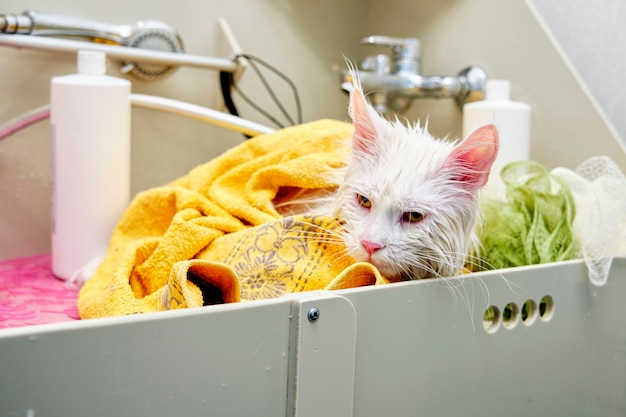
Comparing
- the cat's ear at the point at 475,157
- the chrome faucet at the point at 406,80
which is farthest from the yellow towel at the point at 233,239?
the chrome faucet at the point at 406,80

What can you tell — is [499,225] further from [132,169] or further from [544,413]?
[132,169]

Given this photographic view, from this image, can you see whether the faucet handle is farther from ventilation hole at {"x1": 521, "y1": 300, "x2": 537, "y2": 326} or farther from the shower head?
ventilation hole at {"x1": 521, "y1": 300, "x2": 537, "y2": 326}

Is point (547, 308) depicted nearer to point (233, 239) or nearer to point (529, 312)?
point (529, 312)

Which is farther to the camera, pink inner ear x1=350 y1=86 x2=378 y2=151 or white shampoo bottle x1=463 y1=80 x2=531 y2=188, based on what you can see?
white shampoo bottle x1=463 y1=80 x2=531 y2=188

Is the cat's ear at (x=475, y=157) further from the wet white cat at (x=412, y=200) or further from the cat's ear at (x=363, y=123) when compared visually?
the cat's ear at (x=363, y=123)

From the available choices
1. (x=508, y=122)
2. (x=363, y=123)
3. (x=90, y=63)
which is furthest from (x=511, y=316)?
(x=90, y=63)

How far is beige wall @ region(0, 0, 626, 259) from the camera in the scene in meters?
1.34

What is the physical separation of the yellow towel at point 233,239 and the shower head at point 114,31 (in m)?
0.33

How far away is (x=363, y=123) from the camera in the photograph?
35.7 inches

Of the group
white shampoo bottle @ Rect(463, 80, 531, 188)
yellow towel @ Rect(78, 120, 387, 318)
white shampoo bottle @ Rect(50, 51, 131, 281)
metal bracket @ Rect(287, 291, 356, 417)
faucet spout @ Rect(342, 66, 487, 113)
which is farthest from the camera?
faucet spout @ Rect(342, 66, 487, 113)

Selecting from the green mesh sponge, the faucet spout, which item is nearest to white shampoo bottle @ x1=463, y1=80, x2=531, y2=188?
the faucet spout

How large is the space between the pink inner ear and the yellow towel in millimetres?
111

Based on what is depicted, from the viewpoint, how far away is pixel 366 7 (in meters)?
1.77

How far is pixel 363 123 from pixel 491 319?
0.30 metres
